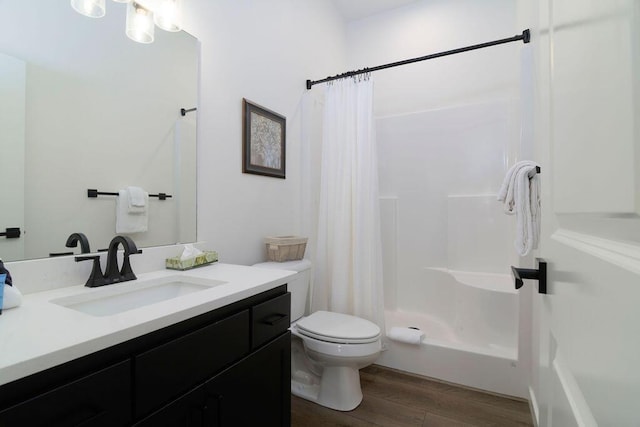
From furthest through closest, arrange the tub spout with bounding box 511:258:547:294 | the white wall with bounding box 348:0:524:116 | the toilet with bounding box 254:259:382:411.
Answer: the white wall with bounding box 348:0:524:116
the toilet with bounding box 254:259:382:411
the tub spout with bounding box 511:258:547:294

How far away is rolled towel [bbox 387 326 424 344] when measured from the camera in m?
1.98

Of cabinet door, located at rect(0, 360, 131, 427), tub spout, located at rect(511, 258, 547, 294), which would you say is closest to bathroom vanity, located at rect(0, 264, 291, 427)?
cabinet door, located at rect(0, 360, 131, 427)

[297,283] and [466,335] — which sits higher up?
[297,283]

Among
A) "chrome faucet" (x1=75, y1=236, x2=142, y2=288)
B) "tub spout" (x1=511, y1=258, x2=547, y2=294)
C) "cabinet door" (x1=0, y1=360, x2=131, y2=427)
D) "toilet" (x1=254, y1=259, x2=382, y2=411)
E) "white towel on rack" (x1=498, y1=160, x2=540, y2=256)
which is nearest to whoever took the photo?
"cabinet door" (x1=0, y1=360, x2=131, y2=427)

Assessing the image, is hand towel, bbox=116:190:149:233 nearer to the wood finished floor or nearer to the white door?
the wood finished floor

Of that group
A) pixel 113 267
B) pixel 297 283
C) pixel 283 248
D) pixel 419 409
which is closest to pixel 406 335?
pixel 419 409

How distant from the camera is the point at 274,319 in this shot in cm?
112

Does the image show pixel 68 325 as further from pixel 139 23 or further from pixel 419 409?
pixel 419 409

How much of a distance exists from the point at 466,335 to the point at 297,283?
1357 mm

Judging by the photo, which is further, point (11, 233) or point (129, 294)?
point (129, 294)

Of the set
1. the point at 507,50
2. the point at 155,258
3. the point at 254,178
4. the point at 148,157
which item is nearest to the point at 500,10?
the point at 507,50

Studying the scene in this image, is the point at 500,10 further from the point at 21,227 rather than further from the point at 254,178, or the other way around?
the point at 21,227

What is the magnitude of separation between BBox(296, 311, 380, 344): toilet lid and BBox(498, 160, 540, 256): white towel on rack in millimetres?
837

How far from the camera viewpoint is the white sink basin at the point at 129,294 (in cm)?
94
